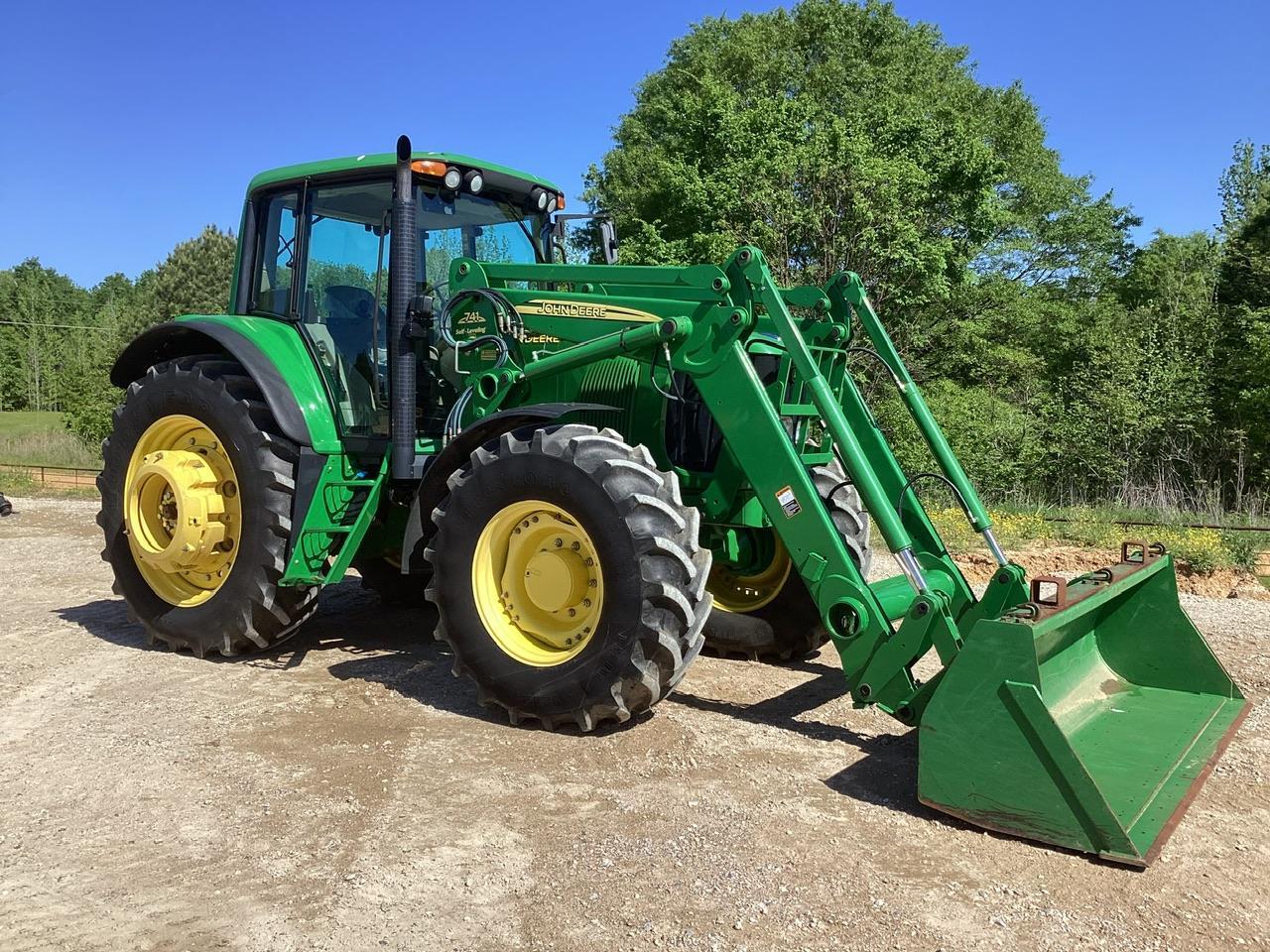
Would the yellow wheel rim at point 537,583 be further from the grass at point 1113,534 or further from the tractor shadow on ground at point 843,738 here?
the grass at point 1113,534

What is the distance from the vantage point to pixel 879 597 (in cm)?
468

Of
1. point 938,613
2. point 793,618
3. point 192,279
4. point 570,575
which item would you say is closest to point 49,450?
point 793,618

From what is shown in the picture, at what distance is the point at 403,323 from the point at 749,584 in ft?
8.41

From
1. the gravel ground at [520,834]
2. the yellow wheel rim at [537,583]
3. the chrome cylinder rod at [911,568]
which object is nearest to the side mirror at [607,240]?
the yellow wheel rim at [537,583]

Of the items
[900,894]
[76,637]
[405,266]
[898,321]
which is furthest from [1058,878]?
[898,321]

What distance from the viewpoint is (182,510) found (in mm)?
5832

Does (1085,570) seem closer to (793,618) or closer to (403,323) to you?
(793,618)

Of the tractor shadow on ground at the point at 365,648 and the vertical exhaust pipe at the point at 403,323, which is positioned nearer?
the tractor shadow on ground at the point at 365,648

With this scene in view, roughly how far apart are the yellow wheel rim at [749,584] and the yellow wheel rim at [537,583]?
156 cm

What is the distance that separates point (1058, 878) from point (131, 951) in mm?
2884

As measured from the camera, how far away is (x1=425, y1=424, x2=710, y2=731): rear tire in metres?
4.46

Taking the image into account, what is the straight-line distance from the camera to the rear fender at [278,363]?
5723mm

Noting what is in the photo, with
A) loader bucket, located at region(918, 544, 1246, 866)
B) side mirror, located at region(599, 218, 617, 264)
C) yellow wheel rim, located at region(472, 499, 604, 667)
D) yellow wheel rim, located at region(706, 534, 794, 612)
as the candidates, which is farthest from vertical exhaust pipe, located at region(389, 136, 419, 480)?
loader bucket, located at region(918, 544, 1246, 866)

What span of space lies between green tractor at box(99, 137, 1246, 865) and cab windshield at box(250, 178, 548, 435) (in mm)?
18
